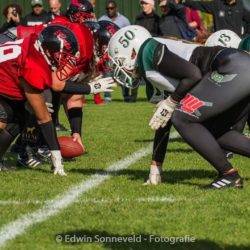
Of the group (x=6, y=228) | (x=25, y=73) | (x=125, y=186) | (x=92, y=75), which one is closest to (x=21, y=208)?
(x=6, y=228)

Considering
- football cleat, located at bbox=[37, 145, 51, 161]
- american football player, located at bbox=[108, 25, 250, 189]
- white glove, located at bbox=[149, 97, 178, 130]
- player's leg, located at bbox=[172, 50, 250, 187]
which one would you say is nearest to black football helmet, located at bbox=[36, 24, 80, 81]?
american football player, located at bbox=[108, 25, 250, 189]

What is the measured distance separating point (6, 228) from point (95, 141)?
5.22 m

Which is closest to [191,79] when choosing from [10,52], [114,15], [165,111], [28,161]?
[165,111]

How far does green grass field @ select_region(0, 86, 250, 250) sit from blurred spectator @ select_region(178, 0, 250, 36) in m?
5.52

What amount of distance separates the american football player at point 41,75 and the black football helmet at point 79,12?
94cm

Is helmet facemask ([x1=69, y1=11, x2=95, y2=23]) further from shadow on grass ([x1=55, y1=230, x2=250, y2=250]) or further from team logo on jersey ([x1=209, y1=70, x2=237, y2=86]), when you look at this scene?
shadow on grass ([x1=55, y1=230, x2=250, y2=250])

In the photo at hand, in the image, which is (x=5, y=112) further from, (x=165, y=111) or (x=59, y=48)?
(x=165, y=111)

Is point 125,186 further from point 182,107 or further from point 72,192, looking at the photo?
point 182,107

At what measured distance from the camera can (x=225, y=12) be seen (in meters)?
14.3

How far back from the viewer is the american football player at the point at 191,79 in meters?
6.33

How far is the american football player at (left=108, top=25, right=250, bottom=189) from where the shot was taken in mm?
6332

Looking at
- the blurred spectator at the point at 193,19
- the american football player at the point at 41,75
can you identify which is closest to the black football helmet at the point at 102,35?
the american football player at the point at 41,75

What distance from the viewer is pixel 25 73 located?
23.9 feet

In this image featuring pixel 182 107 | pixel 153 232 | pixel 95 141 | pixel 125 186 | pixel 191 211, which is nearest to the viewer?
pixel 153 232
